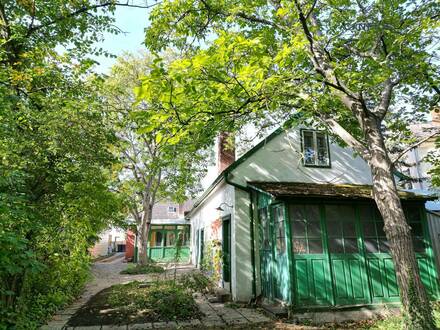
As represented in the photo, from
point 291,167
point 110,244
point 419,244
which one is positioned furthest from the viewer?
point 110,244

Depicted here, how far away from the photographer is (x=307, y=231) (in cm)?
809

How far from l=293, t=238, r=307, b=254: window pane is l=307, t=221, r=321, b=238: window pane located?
0.80 ft

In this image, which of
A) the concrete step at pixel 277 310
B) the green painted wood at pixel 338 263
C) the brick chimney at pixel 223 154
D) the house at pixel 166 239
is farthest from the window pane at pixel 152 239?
the concrete step at pixel 277 310

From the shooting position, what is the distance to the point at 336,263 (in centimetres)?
794

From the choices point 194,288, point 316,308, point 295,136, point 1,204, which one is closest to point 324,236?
point 316,308

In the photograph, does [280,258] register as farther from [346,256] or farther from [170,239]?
[170,239]

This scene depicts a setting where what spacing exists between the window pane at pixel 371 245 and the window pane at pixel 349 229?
0.45m

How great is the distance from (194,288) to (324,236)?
4605 millimetres

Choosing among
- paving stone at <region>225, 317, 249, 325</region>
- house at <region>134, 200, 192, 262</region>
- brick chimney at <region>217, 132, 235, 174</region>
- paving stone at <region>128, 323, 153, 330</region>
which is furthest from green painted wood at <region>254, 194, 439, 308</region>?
house at <region>134, 200, 192, 262</region>

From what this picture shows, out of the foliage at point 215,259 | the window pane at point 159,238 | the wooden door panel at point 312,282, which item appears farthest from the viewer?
the window pane at point 159,238

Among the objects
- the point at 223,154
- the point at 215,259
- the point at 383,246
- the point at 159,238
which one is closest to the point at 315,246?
the point at 383,246

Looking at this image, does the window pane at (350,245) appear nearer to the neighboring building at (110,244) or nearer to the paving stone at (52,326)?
the paving stone at (52,326)

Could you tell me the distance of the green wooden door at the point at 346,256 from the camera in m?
7.79

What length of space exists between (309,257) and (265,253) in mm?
1543
